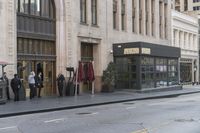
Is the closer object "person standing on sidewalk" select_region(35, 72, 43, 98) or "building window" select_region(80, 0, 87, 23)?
"person standing on sidewalk" select_region(35, 72, 43, 98)

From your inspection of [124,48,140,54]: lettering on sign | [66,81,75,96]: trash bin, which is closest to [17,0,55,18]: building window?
[66,81,75,96]: trash bin

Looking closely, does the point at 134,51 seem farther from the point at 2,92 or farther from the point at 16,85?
the point at 2,92

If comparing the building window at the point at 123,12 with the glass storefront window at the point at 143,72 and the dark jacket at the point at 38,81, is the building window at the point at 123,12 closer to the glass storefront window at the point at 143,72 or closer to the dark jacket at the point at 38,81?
the glass storefront window at the point at 143,72

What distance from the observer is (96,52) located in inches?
1527

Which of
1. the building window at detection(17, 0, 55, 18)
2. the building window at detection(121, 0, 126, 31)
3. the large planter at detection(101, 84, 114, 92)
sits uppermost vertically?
the building window at detection(121, 0, 126, 31)

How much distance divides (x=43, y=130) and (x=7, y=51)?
49.0 ft

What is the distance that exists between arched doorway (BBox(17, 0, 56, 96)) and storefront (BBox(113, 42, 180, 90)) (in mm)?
8408

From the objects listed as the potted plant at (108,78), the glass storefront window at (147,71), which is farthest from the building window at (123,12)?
the potted plant at (108,78)

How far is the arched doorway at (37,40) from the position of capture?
1177 inches

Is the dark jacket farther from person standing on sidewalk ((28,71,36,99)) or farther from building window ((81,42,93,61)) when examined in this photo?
building window ((81,42,93,61))

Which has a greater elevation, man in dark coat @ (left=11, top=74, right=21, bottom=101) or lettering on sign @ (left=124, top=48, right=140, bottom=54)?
lettering on sign @ (left=124, top=48, right=140, bottom=54)

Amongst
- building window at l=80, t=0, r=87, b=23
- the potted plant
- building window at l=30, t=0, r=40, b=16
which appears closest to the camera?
building window at l=30, t=0, r=40, b=16

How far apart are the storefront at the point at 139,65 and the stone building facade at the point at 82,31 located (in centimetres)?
129

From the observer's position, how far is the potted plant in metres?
37.9
